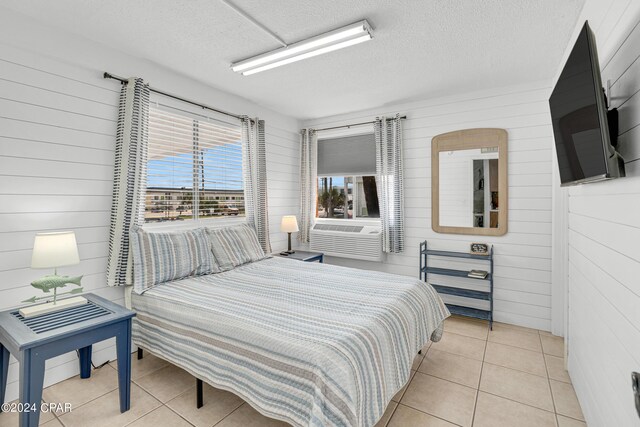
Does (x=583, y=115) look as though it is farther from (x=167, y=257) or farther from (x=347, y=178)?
(x=347, y=178)

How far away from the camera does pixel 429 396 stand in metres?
2.19

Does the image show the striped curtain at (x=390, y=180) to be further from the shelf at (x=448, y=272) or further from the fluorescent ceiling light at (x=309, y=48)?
the fluorescent ceiling light at (x=309, y=48)

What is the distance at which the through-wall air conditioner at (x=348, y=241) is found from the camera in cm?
410

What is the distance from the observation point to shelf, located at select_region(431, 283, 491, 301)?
11.3 ft

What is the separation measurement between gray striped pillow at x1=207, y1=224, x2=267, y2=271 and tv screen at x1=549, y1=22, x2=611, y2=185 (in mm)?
2793

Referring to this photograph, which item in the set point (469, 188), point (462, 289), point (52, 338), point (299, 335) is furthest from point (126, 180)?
point (462, 289)

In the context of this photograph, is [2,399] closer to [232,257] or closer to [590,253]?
[232,257]

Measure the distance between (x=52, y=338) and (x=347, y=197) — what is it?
11.7ft

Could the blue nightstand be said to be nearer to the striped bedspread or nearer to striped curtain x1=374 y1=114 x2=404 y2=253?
the striped bedspread

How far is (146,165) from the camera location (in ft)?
9.18

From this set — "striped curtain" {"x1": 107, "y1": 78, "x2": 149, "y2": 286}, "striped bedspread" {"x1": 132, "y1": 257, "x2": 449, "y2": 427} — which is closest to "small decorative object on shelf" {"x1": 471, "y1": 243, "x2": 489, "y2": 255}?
"striped bedspread" {"x1": 132, "y1": 257, "x2": 449, "y2": 427}

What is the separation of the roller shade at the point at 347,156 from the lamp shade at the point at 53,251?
10.7 feet

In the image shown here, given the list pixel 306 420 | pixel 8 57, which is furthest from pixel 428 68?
pixel 8 57

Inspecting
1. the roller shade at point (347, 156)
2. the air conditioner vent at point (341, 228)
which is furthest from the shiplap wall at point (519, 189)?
the air conditioner vent at point (341, 228)
